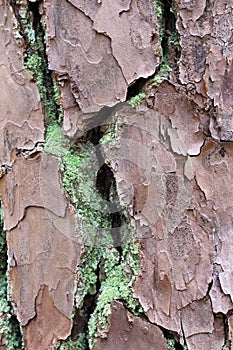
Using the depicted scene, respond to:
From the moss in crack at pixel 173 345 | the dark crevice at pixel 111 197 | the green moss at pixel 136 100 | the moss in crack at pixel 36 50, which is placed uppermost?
the moss in crack at pixel 36 50

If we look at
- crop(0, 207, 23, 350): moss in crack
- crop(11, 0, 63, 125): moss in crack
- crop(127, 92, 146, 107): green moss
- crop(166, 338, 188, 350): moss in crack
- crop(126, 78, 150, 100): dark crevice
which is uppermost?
crop(11, 0, 63, 125): moss in crack

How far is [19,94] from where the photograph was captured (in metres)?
0.83

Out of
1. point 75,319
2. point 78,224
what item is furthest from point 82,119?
point 75,319

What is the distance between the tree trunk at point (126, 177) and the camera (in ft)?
2.60

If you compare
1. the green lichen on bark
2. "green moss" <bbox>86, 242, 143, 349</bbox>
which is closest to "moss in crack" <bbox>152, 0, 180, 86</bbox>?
the green lichen on bark

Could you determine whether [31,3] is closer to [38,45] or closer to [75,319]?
[38,45]

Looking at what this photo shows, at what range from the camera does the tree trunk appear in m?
0.79

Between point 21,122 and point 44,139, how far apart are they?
0.15ft

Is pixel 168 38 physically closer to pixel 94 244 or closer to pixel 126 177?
pixel 126 177

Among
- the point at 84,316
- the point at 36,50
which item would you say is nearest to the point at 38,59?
the point at 36,50

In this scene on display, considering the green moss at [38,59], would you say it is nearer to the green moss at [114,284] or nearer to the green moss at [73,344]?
the green moss at [114,284]

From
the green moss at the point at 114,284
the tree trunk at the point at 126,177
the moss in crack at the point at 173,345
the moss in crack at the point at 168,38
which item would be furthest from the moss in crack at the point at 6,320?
the moss in crack at the point at 168,38

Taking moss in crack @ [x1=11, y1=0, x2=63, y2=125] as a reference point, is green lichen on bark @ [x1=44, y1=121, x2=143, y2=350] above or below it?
below

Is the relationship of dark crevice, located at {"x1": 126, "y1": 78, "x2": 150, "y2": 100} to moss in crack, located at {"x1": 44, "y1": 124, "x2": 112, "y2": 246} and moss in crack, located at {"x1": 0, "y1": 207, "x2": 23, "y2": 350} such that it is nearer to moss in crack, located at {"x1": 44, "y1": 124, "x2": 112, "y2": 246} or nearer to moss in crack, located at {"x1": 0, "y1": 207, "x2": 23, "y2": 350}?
moss in crack, located at {"x1": 44, "y1": 124, "x2": 112, "y2": 246}
